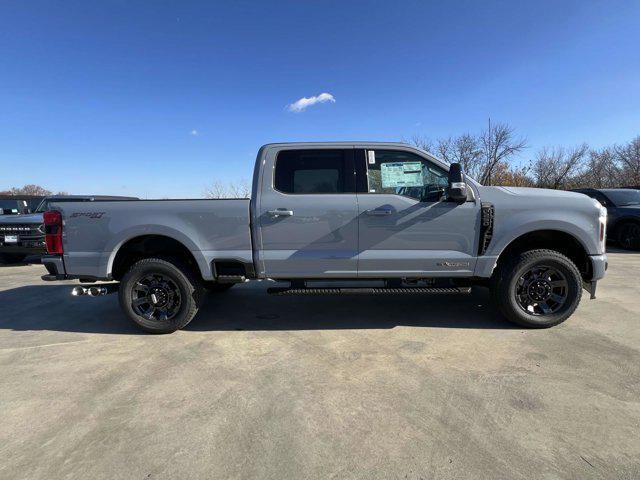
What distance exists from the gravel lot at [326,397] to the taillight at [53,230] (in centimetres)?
105

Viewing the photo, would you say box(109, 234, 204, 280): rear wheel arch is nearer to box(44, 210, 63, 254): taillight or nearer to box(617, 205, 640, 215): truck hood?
box(44, 210, 63, 254): taillight

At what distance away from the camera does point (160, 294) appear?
441 centimetres

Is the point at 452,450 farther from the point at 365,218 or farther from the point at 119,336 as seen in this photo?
the point at 119,336

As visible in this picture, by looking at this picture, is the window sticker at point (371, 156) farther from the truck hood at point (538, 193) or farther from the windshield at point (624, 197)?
the windshield at point (624, 197)

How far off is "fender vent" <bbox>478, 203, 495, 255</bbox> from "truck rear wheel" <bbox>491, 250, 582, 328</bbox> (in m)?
0.39

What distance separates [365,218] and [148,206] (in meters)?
2.42

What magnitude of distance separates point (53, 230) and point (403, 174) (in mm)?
3996

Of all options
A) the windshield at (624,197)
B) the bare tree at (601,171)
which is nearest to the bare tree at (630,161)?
the bare tree at (601,171)

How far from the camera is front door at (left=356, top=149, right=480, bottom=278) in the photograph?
4.12 m

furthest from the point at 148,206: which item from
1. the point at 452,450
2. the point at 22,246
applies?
the point at 22,246

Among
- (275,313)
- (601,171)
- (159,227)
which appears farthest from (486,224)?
(601,171)

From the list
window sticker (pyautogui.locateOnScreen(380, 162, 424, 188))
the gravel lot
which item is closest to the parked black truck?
the gravel lot

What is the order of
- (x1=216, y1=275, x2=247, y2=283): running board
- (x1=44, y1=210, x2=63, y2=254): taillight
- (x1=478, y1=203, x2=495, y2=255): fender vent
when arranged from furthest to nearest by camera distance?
(x1=216, y1=275, x2=247, y2=283): running board, (x1=44, y1=210, x2=63, y2=254): taillight, (x1=478, y1=203, x2=495, y2=255): fender vent

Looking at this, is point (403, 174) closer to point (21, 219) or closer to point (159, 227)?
point (159, 227)
